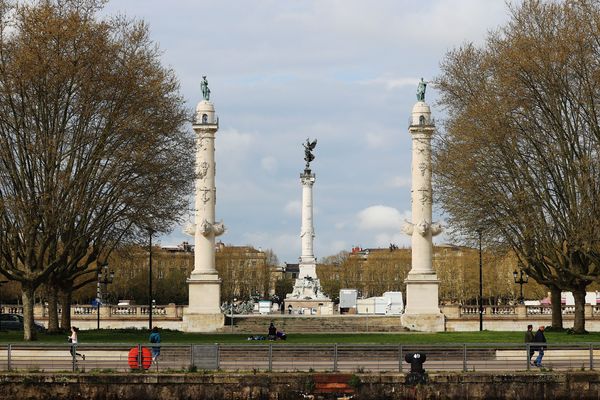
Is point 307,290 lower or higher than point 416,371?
higher

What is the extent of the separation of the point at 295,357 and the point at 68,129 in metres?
20.8

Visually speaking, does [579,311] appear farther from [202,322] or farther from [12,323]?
[12,323]

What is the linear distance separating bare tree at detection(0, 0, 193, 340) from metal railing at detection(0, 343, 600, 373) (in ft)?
46.5

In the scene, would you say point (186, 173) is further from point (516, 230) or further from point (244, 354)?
point (244, 354)

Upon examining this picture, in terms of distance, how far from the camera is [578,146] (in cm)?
5906

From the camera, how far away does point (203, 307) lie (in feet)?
275

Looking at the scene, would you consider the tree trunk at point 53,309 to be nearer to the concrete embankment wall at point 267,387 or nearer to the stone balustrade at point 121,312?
the stone balustrade at point 121,312

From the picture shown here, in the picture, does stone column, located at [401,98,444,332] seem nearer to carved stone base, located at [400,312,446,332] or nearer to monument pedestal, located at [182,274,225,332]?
carved stone base, located at [400,312,446,332]

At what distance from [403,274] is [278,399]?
147685mm

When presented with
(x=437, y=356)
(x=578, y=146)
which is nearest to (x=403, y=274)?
(x=578, y=146)

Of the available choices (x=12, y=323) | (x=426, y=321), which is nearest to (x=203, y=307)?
(x=12, y=323)

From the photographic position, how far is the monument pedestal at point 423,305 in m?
82.8

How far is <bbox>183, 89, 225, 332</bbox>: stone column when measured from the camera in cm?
8331

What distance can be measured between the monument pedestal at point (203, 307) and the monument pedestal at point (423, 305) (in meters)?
12.0
